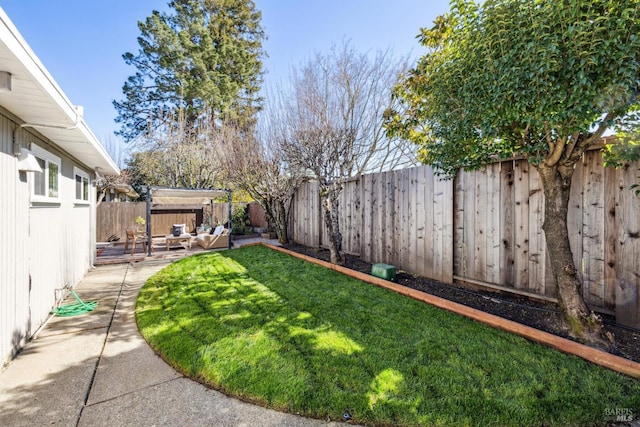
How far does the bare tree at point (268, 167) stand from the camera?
8055 mm

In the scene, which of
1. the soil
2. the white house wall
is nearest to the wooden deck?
the white house wall

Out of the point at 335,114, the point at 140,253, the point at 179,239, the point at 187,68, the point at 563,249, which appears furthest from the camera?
the point at 187,68

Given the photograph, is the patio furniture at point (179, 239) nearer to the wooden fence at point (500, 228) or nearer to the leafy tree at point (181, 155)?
the leafy tree at point (181, 155)

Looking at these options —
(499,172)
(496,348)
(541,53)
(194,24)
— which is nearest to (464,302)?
(496,348)

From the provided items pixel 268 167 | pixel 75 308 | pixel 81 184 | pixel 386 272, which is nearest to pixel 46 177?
pixel 75 308

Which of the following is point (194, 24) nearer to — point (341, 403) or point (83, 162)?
point (83, 162)

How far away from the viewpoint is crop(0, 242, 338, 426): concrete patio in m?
2.07

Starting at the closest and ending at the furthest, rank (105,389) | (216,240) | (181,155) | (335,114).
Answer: (105,389) < (335,114) < (216,240) < (181,155)

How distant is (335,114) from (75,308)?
5.77 metres

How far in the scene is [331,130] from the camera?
19.7ft

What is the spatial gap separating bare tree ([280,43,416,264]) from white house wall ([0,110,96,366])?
4.37 m

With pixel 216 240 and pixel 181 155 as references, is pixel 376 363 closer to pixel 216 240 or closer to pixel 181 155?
pixel 216 240

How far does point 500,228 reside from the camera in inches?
160

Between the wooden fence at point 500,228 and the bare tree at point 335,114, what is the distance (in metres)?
0.71
